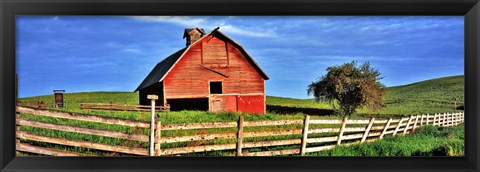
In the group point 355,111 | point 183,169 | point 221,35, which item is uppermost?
point 221,35

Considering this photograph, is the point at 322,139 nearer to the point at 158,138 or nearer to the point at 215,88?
the point at 215,88

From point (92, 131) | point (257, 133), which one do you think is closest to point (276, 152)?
point (257, 133)

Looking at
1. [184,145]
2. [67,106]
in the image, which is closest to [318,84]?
[184,145]

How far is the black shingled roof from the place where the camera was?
5098mm

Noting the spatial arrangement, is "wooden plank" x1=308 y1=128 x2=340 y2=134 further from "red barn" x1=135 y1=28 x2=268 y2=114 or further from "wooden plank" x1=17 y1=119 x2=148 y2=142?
"wooden plank" x1=17 y1=119 x2=148 y2=142

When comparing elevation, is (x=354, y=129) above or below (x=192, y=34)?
below

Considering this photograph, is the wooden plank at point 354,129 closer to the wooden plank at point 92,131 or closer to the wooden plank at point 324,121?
the wooden plank at point 324,121

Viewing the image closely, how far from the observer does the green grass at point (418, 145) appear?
4.81 metres

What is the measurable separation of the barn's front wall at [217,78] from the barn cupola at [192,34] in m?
0.34
